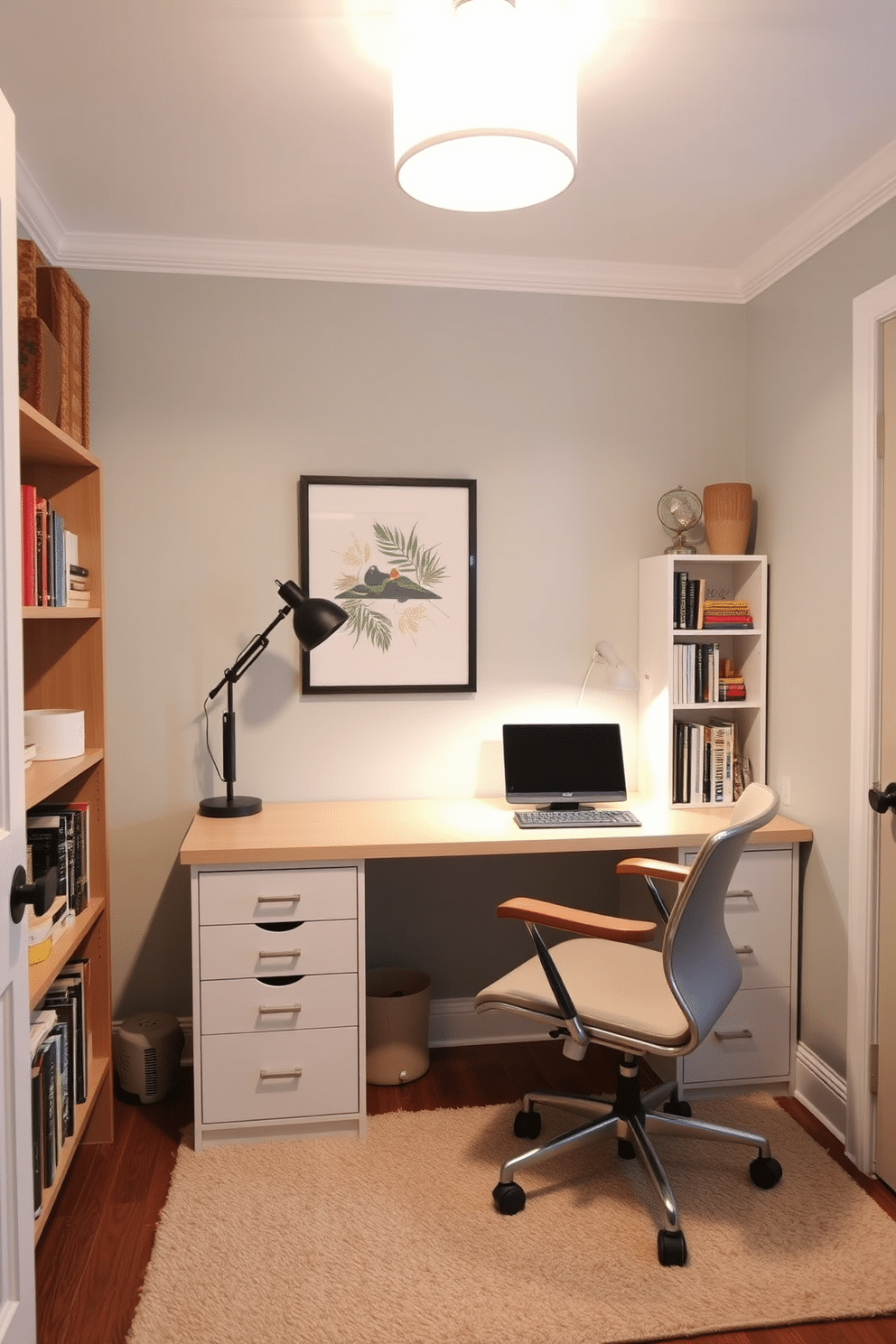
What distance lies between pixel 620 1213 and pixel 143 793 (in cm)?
179

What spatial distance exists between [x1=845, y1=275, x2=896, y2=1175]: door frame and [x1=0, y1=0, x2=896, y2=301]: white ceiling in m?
0.41

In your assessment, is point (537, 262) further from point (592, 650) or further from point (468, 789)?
point (468, 789)

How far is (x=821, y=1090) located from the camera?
2676mm

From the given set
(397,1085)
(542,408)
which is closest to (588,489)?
(542,408)

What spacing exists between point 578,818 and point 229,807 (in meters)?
1.02

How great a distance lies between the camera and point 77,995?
7.77ft

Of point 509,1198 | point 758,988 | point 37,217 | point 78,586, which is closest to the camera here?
point 509,1198

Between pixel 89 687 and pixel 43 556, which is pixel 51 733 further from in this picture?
pixel 43 556

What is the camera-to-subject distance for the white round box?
228 cm

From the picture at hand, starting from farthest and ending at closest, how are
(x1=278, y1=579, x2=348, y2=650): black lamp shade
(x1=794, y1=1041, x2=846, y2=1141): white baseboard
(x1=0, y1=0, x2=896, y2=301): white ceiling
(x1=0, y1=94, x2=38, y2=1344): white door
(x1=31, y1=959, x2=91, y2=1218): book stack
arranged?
(x1=278, y1=579, x2=348, y2=650): black lamp shade → (x1=794, y1=1041, x2=846, y2=1141): white baseboard → (x1=31, y1=959, x2=91, y2=1218): book stack → (x1=0, y1=0, x2=896, y2=301): white ceiling → (x1=0, y1=94, x2=38, y2=1344): white door

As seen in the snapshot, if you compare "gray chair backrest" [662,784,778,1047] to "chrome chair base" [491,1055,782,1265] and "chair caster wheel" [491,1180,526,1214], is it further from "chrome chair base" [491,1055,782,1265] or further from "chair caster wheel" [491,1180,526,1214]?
"chair caster wheel" [491,1180,526,1214]

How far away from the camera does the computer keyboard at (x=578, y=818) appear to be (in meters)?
2.74

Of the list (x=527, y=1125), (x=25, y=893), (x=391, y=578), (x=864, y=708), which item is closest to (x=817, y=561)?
(x=864, y=708)

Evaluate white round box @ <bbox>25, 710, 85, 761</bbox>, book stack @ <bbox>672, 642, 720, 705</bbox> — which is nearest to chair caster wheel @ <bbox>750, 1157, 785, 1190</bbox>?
book stack @ <bbox>672, 642, 720, 705</bbox>
